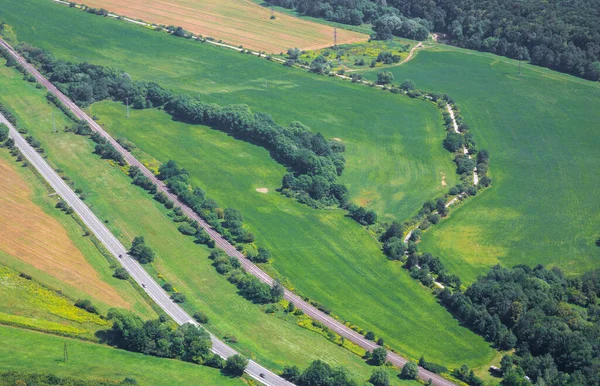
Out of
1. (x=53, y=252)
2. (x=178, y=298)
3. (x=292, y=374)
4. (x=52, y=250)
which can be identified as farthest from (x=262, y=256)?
(x=52, y=250)

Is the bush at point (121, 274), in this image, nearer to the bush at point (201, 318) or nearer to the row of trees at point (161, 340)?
the bush at point (201, 318)

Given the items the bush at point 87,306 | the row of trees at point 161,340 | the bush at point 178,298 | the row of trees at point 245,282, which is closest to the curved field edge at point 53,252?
the bush at point 87,306

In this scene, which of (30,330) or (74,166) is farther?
(74,166)

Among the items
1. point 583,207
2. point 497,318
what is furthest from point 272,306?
point 583,207

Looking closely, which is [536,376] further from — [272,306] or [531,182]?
[531,182]

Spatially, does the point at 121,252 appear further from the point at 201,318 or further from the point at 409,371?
the point at 409,371

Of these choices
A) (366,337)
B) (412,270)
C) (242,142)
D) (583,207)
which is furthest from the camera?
(242,142)
